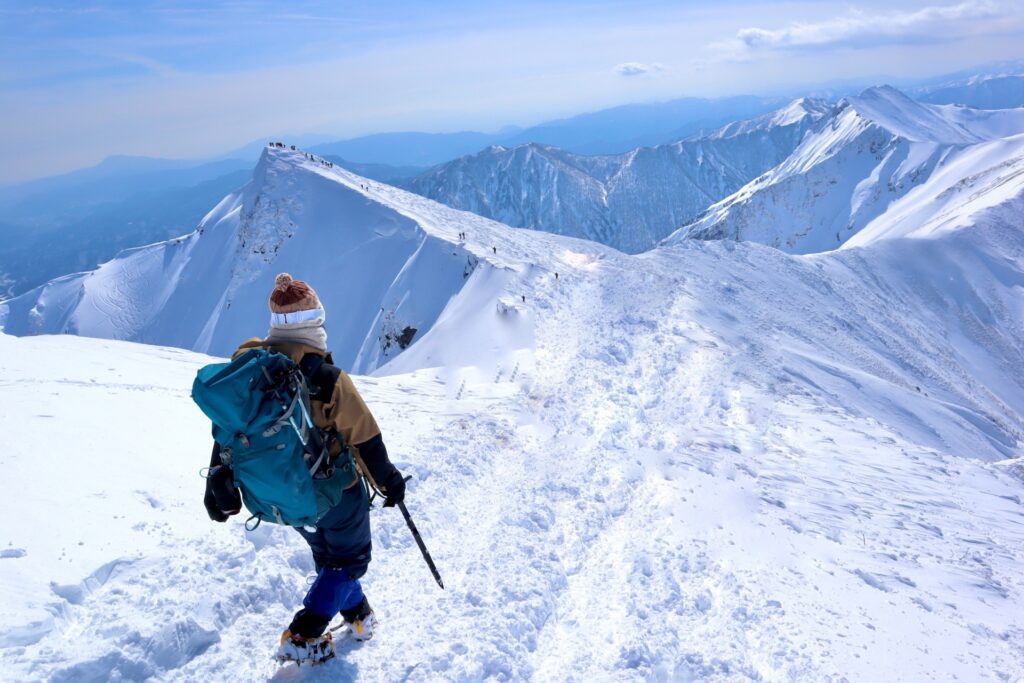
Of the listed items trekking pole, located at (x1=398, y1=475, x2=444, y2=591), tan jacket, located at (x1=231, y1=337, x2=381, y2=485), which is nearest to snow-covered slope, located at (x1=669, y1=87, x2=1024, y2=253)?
trekking pole, located at (x1=398, y1=475, x2=444, y2=591)

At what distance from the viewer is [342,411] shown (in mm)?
4637

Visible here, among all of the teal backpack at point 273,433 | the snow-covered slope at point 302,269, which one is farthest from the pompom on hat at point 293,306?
the snow-covered slope at point 302,269

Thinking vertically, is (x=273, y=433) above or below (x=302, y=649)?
above

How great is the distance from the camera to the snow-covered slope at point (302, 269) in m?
38.4

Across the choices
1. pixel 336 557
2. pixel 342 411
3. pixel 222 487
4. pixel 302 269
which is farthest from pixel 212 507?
pixel 302 269

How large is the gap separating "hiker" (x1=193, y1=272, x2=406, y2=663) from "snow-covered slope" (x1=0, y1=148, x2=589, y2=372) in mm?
25956

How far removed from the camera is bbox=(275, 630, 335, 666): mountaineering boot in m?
5.30

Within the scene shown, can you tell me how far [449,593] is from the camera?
269 inches

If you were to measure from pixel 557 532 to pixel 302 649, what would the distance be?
440 cm

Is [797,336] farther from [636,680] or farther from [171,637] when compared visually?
[171,637]

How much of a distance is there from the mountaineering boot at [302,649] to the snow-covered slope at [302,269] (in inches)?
1026

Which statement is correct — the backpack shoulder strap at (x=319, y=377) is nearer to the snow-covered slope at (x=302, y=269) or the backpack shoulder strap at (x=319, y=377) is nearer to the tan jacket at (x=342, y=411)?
the tan jacket at (x=342, y=411)

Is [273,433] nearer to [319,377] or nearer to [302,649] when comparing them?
[319,377]

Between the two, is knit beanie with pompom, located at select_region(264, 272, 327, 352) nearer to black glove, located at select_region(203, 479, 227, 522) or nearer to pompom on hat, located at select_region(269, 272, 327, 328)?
pompom on hat, located at select_region(269, 272, 327, 328)
